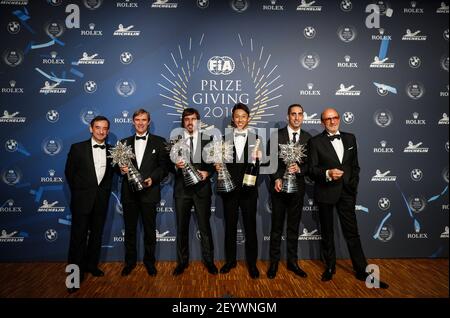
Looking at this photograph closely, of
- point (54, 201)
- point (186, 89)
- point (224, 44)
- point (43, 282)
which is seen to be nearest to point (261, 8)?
point (224, 44)

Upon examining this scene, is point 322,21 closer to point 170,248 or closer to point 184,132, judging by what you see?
point 184,132

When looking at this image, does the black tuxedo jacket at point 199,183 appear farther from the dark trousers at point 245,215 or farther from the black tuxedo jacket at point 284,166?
the black tuxedo jacket at point 284,166

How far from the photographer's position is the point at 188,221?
175 inches

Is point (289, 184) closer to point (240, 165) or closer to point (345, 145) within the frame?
point (240, 165)

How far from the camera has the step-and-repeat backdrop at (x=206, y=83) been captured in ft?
16.2

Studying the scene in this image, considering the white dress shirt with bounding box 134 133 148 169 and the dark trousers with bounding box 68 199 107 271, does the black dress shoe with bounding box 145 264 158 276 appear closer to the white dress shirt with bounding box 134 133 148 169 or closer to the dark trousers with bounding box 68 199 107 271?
the dark trousers with bounding box 68 199 107 271

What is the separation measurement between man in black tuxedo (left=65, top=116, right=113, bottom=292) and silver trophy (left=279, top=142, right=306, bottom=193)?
89.7 inches

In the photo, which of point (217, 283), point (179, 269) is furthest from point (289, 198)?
point (179, 269)

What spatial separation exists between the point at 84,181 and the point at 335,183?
3204mm

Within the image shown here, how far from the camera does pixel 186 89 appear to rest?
4.99 meters

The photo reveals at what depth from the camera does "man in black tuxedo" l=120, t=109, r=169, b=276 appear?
4.32 meters

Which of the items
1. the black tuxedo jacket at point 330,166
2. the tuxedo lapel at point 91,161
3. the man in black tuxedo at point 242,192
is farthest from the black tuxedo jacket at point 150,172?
the black tuxedo jacket at point 330,166

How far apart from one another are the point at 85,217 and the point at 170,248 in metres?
1.39

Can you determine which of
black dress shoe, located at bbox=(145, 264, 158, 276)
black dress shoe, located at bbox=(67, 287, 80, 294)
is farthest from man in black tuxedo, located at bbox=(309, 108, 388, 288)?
black dress shoe, located at bbox=(67, 287, 80, 294)
